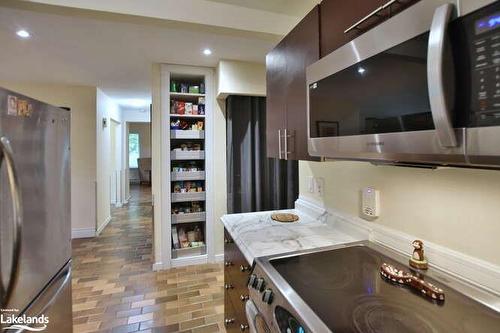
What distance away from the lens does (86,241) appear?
395 cm

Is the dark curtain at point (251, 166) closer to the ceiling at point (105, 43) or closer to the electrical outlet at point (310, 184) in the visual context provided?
the ceiling at point (105, 43)

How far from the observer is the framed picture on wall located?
3.21ft

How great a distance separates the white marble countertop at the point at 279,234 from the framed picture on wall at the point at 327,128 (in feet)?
2.04

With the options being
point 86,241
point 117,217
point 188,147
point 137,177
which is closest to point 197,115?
point 188,147

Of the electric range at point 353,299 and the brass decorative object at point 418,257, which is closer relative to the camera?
the electric range at point 353,299

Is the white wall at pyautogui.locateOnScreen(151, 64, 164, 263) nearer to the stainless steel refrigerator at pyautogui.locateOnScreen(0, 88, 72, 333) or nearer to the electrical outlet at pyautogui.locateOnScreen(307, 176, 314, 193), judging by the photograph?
the stainless steel refrigerator at pyautogui.locateOnScreen(0, 88, 72, 333)

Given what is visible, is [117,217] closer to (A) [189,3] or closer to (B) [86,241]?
(B) [86,241]

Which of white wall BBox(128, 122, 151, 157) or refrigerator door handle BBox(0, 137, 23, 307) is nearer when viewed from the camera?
refrigerator door handle BBox(0, 137, 23, 307)

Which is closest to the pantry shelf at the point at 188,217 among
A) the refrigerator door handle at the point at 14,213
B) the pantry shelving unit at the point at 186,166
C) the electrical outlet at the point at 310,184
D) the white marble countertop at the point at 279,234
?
the pantry shelving unit at the point at 186,166

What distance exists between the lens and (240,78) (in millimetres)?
2947

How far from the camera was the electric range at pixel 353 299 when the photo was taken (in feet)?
2.53

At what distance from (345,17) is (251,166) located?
7.62 ft

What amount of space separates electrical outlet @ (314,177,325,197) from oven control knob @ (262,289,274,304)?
0.96 meters

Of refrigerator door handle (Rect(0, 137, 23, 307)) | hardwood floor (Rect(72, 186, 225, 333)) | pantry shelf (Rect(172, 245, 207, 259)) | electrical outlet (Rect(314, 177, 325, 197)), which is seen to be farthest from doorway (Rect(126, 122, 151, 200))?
refrigerator door handle (Rect(0, 137, 23, 307))
